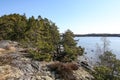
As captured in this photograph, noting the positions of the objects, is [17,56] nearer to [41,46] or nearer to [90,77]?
[41,46]

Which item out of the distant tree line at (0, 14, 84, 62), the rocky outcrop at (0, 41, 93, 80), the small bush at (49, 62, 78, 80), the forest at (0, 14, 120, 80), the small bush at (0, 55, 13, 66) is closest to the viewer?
the rocky outcrop at (0, 41, 93, 80)

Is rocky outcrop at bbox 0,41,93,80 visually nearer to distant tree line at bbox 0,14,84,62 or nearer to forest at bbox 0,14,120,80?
forest at bbox 0,14,120,80

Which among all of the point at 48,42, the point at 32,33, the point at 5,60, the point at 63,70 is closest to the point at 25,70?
the point at 5,60

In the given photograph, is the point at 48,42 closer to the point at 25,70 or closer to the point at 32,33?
the point at 32,33

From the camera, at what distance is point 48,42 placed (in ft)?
109

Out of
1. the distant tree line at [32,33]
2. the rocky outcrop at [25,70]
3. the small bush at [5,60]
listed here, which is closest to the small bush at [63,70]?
the rocky outcrop at [25,70]

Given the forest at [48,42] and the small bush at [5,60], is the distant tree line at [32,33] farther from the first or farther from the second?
the small bush at [5,60]

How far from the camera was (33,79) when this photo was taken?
17031 mm

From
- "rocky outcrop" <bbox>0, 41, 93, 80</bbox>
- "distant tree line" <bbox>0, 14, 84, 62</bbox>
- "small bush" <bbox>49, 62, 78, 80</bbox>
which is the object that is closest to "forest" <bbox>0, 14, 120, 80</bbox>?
"distant tree line" <bbox>0, 14, 84, 62</bbox>

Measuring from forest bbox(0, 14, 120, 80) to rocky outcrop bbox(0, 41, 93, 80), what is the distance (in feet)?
3.43

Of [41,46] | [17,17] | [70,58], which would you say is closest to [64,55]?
[70,58]

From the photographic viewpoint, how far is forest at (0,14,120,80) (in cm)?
1972

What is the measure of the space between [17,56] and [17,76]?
4387 millimetres

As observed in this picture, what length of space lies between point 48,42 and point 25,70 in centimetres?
1518
